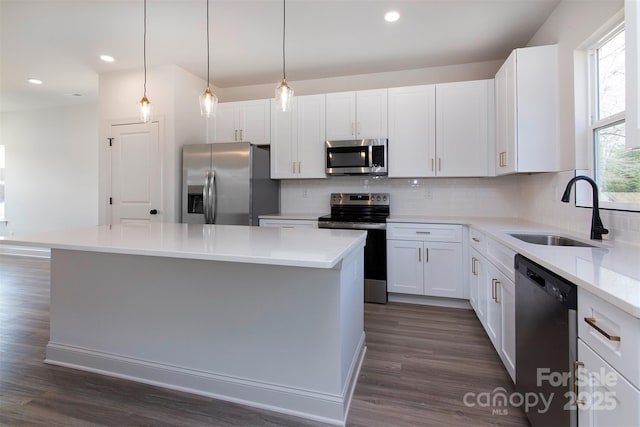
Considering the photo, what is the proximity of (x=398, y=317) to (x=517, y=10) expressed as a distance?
2.90 metres

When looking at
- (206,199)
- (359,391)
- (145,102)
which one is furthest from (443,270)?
(145,102)

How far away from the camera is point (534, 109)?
257 cm

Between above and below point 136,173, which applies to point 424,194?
below

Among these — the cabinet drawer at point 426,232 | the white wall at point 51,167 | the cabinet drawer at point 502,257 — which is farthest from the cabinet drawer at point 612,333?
the white wall at point 51,167

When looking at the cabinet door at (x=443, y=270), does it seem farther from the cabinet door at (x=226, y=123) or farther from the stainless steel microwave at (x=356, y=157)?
the cabinet door at (x=226, y=123)

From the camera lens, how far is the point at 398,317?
117 inches

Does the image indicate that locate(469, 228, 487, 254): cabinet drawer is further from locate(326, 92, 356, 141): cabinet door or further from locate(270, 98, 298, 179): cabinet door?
locate(270, 98, 298, 179): cabinet door

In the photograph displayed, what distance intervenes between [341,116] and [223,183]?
1.62 m

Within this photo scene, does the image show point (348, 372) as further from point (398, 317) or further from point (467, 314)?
point (467, 314)

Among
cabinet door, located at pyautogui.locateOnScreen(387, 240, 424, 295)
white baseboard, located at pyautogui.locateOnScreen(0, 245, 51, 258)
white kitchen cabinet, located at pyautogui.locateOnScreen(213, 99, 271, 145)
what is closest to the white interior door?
white kitchen cabinet, located at pyautogui.locateOnScreen(213, 99, 271, 145)

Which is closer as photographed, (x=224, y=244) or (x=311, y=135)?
(x=224, y=244)

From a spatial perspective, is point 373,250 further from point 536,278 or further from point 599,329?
point 599,329

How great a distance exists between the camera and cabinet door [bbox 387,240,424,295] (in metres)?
3.28

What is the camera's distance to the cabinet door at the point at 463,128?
331 cm
